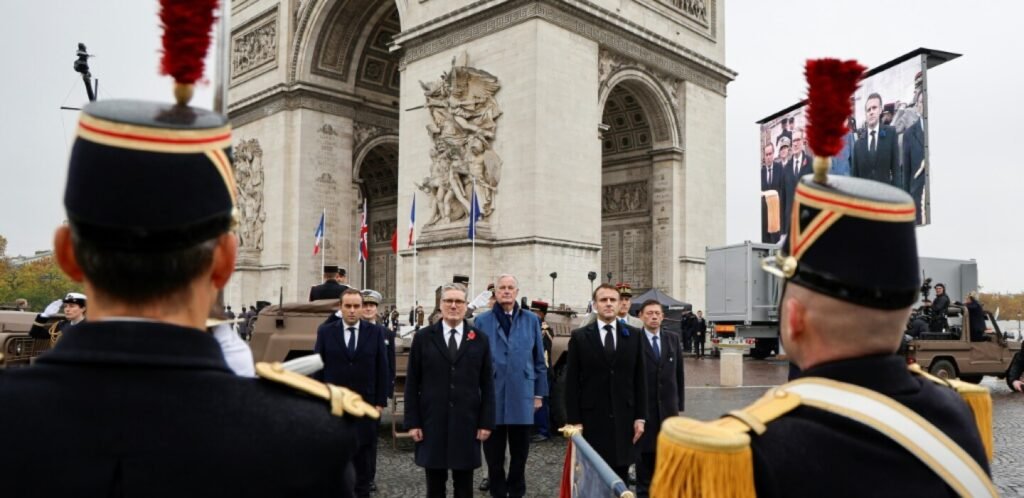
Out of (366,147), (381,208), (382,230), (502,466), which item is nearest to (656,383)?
(502,466)

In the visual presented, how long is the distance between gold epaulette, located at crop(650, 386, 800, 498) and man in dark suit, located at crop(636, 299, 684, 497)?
15.8ft

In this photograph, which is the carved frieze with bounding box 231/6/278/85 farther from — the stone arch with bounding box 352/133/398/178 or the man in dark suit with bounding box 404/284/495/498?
the man in dark suit with bounding box 404/284/495/498

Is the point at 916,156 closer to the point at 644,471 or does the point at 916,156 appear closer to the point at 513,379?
the point at 644,471

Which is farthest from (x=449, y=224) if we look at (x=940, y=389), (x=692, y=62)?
(x=940, y=389)

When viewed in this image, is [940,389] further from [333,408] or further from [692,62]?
[692,62]

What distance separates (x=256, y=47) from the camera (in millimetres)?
30156

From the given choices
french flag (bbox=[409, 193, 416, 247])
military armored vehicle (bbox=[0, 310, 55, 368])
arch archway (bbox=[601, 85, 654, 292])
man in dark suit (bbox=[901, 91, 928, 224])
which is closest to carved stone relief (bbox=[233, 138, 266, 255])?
french flag (bbox=[409, 193, 416, 247])

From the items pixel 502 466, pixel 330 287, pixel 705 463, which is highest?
pixel 330 287

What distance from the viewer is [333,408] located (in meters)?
1.46

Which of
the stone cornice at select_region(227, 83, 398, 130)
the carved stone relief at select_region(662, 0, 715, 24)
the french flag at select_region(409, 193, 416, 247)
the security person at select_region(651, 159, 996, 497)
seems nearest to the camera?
the security person at select_region(651, 159, 996, 497)

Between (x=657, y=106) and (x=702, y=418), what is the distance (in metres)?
15.6

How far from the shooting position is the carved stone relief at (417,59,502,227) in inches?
811

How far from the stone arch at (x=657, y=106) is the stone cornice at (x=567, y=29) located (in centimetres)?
51

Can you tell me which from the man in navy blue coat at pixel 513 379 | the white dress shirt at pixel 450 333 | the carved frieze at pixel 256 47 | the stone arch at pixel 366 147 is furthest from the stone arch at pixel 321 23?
the white dress shirt at pixel 450 333
